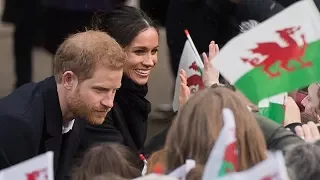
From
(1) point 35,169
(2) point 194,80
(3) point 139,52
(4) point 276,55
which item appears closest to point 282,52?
(4) point 276,55

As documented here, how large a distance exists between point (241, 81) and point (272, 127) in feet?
0.71

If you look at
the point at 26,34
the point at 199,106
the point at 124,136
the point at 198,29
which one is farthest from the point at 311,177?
the point at 26,34

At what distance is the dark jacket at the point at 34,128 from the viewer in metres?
4.77

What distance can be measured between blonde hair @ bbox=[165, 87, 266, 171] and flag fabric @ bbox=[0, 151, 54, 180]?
0.41m

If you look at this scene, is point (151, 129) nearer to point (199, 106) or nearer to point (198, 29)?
point (198, 29)

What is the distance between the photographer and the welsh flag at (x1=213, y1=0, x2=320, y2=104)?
436 centimetres

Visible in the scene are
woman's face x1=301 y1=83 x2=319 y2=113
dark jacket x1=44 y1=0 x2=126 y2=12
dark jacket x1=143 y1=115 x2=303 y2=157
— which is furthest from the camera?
dark jacket x1=44 y1=0 x2=126 y2=12

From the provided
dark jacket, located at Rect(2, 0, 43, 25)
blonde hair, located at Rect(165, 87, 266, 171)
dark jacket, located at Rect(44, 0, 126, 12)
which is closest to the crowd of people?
blonde hair, located at Rect(165, 87, 266, 171)

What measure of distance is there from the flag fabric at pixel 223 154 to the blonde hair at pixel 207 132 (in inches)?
4.1

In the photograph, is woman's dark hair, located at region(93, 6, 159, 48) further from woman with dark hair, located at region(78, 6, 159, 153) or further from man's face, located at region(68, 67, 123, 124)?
man's face, located at region(68, 67, 123, 124)

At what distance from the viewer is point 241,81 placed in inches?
171

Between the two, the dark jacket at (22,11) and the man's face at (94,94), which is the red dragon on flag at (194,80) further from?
the dark jacket at (22,11)

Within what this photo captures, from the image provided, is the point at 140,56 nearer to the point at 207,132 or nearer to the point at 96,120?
the point at 96,120

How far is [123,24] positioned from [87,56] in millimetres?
825
